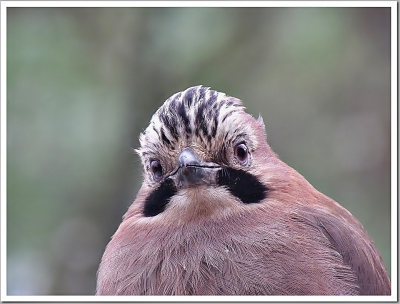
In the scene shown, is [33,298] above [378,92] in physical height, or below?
below

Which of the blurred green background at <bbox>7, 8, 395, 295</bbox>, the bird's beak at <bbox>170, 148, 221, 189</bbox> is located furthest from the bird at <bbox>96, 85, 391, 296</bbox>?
the blurred green background at <bbox>7, 8, 395, 295</bbox>

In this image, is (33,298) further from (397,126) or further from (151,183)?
(397,126)

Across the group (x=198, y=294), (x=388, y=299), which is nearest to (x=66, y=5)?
(x=198, y=294)

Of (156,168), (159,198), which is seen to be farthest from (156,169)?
(159,198)

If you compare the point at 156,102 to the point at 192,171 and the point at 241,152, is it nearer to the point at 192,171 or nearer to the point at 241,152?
the point at 241,152

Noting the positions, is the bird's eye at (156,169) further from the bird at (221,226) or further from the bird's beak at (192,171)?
the bird's beak at (192,171)

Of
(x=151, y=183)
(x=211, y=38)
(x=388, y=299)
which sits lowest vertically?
(x=388, y=299)

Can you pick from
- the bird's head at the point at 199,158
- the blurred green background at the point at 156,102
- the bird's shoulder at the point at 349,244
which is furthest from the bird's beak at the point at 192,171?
the blurred green background at the point at 156,102
